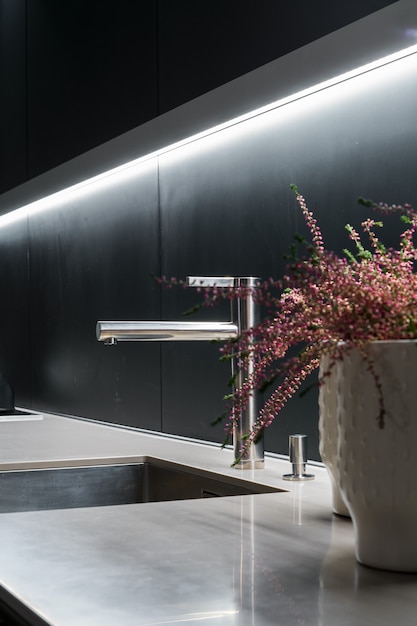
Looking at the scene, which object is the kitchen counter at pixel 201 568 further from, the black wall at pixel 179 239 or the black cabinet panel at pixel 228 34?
the black cabinet panel at pixel 228 34

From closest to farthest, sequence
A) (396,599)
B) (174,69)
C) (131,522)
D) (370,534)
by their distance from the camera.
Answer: (396,599)
(370,534)
(131,522)
(174,69)

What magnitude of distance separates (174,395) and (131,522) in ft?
3.57

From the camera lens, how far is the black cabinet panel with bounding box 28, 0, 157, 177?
1875 millimetres

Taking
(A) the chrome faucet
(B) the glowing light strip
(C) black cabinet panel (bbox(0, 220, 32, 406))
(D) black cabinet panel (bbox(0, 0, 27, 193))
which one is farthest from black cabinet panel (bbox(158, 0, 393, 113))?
(C) black cabinet panel (bbox(0, 220, 32, 406))

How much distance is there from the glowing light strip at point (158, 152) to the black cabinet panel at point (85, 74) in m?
0.17

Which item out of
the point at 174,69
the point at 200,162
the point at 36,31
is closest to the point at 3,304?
the point at 36,31

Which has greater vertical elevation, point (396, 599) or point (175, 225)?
point (175, 225)

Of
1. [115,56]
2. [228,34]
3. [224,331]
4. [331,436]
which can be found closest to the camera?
[331,436]

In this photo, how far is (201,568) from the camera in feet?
2.98

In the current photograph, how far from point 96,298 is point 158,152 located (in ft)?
1.83

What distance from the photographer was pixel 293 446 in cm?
148

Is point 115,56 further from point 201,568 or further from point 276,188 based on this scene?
point 201,568

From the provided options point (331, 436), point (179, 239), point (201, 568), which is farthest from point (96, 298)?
point (201, 568)

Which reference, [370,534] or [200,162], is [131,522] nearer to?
[370,534]
